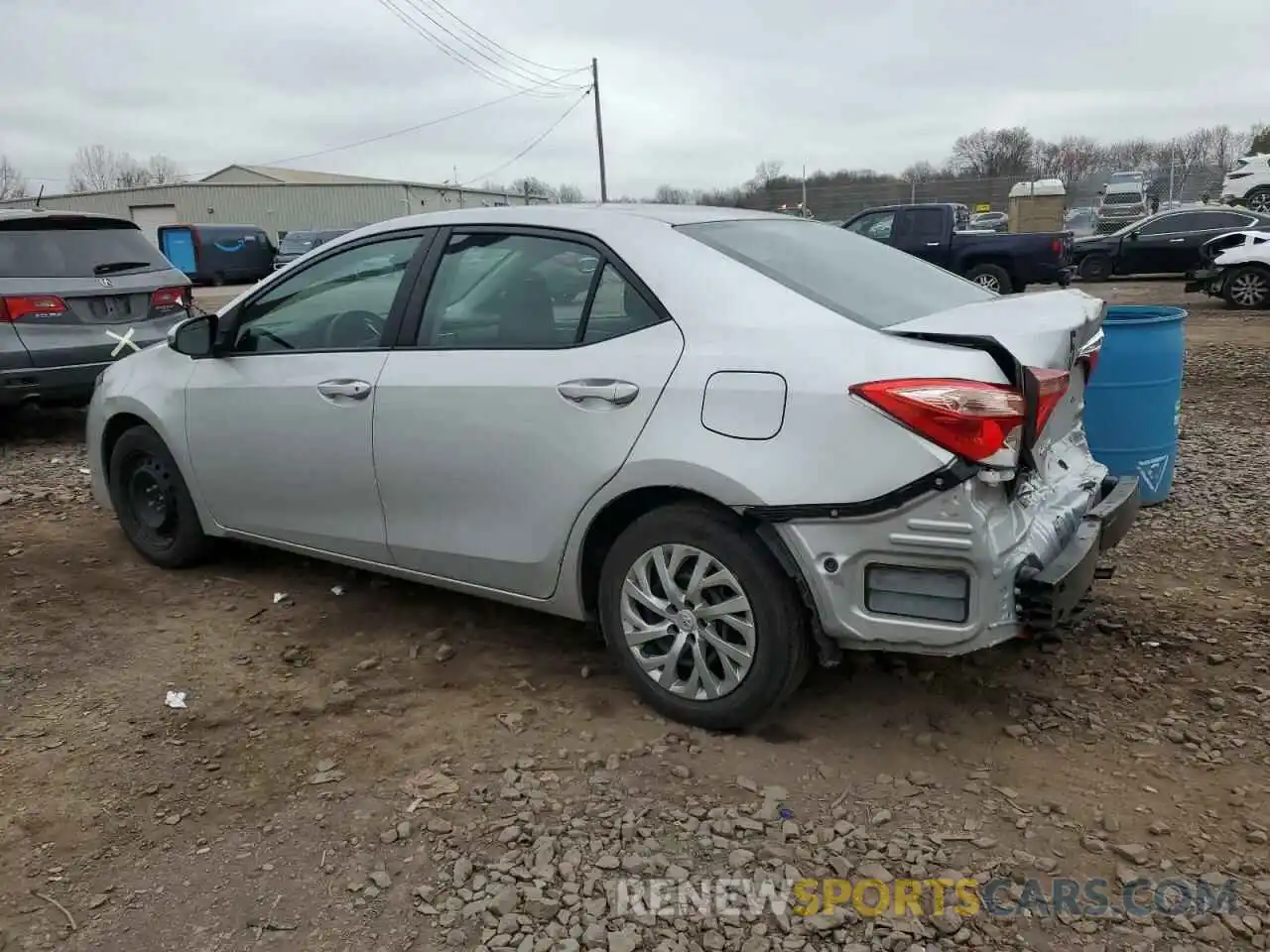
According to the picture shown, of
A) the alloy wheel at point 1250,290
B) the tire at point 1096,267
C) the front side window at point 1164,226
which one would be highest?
the front side window at point 1164,226

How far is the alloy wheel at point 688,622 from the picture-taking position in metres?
2.92

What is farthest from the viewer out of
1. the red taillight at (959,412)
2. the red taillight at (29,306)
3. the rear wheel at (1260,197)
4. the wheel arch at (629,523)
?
the rear wheel at (1260,197)

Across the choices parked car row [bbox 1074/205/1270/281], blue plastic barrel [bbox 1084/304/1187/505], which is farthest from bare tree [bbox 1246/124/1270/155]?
blue plastic barrel [bbox 1084/304/1187/505]

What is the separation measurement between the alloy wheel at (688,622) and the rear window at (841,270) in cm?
86

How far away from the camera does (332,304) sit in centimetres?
390

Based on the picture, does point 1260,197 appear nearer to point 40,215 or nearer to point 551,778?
point 40,215

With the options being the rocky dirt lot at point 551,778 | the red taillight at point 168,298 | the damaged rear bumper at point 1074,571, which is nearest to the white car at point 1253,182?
the red taillight at point 168,298

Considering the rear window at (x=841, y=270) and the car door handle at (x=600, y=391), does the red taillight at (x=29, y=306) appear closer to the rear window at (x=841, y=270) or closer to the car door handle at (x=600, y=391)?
the car door handle at (x=600, y=391)

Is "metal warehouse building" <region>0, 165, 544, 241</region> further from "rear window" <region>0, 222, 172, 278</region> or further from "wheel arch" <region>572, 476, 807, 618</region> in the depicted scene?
"wheel arch" <region>572, 476, 807, 618</region>

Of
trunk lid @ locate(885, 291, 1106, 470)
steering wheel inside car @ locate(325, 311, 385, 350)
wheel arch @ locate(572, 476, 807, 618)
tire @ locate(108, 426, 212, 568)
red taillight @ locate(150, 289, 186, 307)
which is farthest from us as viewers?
red taillight @ locate(150, 289, 186, 307)

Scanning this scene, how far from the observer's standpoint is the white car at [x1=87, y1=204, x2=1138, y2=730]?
263cm

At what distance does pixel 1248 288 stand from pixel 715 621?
531 inches

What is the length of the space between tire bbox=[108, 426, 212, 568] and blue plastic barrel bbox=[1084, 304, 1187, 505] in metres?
4.27

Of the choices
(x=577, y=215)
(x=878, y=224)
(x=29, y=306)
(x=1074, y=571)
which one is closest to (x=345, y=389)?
(x=577, y=215)
